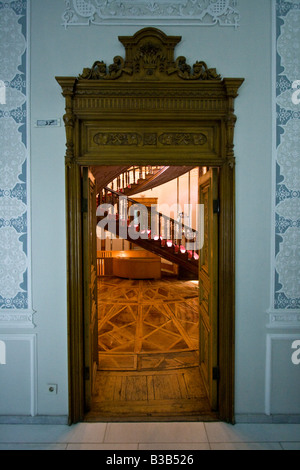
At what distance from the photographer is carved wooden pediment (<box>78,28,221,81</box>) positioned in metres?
2.14

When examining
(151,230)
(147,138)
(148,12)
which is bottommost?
(151,230)

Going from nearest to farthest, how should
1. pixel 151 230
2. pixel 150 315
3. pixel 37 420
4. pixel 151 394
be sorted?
pixel 37 420, pixel 151 394, pixel 150 315, pixel 151 230

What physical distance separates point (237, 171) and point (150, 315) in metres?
3.35

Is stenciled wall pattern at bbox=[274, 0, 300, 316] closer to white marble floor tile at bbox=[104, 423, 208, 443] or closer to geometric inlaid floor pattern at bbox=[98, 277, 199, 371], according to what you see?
white marble floor tile at bbox=[104, 423, 208, 443]

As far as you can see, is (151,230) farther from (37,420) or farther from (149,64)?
(37,420)

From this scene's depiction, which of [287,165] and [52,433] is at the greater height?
[287,165]

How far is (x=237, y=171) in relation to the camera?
224 cm

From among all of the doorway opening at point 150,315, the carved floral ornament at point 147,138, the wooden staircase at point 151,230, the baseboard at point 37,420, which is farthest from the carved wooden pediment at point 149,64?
the wooden staircase at point 151,230

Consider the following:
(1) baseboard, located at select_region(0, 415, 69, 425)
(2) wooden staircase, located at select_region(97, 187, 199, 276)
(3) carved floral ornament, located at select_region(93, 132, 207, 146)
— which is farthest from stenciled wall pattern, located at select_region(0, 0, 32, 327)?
(2) wooden staircase, located at select_region(97, 187, 199, 276)

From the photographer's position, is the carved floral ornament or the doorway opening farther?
the doorway opening

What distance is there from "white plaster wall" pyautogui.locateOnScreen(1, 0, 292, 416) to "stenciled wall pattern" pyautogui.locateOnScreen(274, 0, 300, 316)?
86mm

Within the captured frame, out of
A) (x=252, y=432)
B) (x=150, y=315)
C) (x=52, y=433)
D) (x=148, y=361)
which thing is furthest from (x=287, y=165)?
(x=150, y=315)

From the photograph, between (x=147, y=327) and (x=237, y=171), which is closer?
(x=237, y=171)

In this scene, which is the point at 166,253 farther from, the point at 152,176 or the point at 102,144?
the point at 102,144
